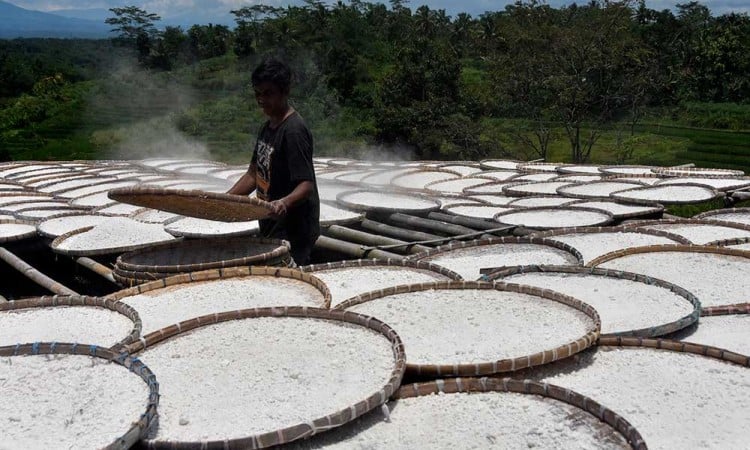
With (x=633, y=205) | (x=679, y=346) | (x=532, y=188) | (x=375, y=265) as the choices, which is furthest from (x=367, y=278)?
(x=532, y=188)

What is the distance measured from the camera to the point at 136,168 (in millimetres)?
7391

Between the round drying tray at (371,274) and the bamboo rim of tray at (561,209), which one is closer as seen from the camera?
the round drying tray at (371,274)

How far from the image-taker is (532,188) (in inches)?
201

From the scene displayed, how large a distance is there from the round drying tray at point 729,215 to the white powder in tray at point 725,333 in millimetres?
1860

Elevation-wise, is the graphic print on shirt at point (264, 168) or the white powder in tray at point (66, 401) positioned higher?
the graphic print on shirt at point (264, 168)

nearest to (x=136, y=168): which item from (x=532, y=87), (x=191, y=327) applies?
(x=191, y=327)

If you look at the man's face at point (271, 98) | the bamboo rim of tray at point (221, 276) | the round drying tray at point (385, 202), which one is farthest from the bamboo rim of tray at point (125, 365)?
the round drying tray at point (385, 202)

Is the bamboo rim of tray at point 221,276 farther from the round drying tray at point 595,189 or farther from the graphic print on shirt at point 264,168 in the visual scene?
the round drying tray at point 595,189

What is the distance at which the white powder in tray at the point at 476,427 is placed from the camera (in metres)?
1.36

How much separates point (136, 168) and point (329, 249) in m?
4.39

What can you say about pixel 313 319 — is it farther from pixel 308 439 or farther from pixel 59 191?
pixel 59 191

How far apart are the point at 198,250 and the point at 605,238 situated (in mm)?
1948

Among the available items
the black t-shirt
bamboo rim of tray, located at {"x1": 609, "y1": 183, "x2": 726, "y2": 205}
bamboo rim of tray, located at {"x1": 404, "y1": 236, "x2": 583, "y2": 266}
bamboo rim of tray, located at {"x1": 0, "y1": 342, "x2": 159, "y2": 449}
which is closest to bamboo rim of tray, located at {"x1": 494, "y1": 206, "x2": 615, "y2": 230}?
bamboo rim of tray, located at {"x1": 609, "y1": 183, "x2": 726, "y2": 205}

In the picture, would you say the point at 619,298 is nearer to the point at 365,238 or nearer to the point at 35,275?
the point at 365,238
